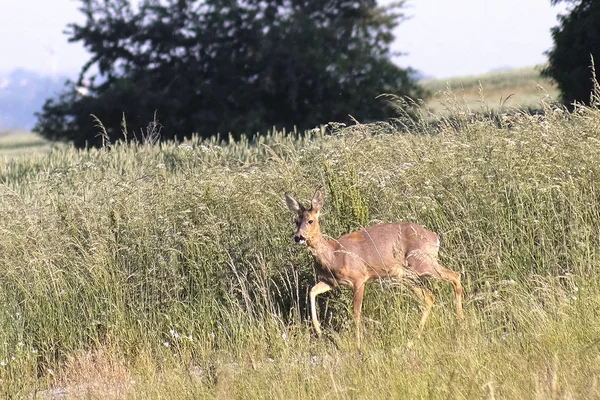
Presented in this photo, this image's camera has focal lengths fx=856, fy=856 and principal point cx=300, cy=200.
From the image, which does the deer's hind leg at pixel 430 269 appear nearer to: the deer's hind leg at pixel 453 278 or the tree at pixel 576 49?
the deer's hind leg at pixel 453 278

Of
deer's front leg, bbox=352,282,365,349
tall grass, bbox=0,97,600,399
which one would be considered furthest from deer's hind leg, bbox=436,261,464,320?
deer's front leg, bbox=352,282,365,349

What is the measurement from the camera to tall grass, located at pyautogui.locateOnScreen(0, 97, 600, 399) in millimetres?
5336

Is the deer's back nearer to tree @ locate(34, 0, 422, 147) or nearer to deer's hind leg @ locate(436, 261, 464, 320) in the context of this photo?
deer's hind leg @ locate(436, 261, 464, 320)

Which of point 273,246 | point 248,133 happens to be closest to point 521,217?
point 273,246

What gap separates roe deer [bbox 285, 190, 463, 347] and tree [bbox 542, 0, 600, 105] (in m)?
19.8

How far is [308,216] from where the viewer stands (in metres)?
6.46

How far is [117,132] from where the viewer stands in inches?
1404

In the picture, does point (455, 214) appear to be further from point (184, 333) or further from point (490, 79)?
point (490, 79)

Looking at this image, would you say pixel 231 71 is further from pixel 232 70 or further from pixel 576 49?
pixel 576 49

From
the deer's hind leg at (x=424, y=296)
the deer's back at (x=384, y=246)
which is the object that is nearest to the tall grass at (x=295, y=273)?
the deer's hind leg at (x=424, y=296)

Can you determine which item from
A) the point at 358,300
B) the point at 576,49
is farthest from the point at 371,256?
the point at 576,49

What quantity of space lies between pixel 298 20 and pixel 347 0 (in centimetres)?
265

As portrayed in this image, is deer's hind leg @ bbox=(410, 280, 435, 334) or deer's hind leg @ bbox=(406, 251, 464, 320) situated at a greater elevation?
deer's hind leg @ bbox=(406, 251, 464, 320)

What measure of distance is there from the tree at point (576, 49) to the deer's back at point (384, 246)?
19.8 m
